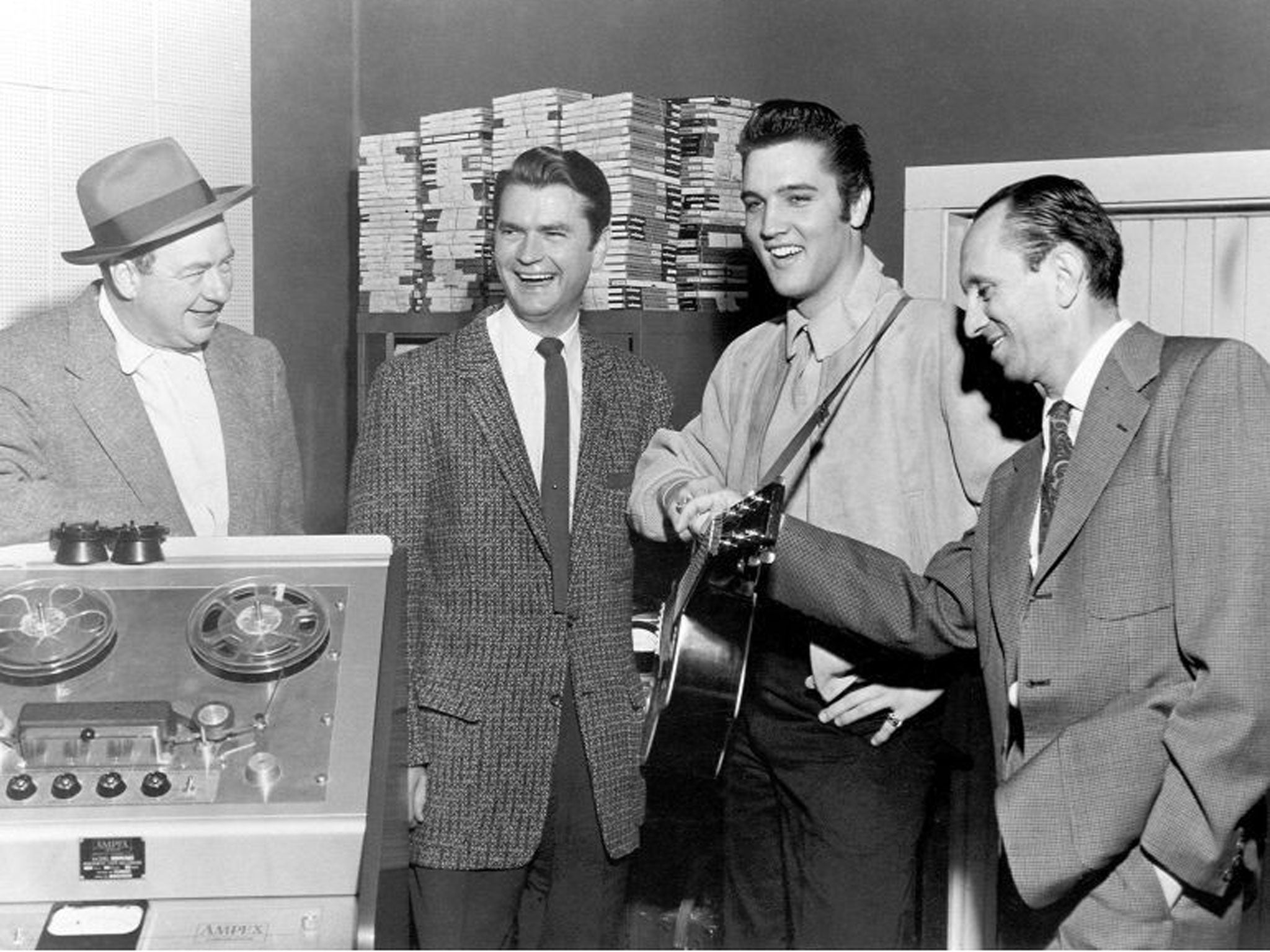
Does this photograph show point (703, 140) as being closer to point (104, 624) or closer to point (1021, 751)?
point (1021, 751)

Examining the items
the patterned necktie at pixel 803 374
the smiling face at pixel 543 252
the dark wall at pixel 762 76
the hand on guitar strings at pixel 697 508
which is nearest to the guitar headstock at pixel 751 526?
the hand on guitar strings at pixel 697 508

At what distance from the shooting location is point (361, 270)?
4.79 metres

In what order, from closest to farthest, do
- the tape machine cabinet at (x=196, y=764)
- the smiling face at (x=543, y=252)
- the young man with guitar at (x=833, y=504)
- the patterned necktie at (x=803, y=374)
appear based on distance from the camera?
the tape machine cabinet at (x=196, y=764) → the young man with guitar at (x=833, y=504) → the patterned necktie at (x=803, y=374) → the smiling face at (x=543, y=252)

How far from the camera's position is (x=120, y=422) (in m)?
2.43

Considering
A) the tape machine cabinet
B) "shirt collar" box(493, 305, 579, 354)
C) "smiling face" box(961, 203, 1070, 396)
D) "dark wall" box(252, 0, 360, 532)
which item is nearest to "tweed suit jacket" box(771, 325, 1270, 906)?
"smiling face" box(961, 203, 1070, 396)

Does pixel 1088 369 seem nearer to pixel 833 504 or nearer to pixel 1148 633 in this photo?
pixel 1148 633

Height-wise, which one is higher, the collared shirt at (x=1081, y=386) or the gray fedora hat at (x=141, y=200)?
the gray fedora hat at (x=141, y=200)

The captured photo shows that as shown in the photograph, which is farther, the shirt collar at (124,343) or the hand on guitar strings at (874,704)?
the shirt collar at (124,343)

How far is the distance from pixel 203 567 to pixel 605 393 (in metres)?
1.19

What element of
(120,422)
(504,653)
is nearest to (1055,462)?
(504,653)

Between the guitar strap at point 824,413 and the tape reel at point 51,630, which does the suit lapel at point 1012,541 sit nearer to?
the guitar strap at point 824,413

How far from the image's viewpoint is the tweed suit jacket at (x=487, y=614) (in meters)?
2.61

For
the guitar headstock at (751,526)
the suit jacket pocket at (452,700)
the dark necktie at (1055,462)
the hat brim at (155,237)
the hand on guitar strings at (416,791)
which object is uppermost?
the hat brim at (155,237)

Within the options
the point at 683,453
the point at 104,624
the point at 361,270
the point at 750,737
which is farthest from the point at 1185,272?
the point at 104,624
